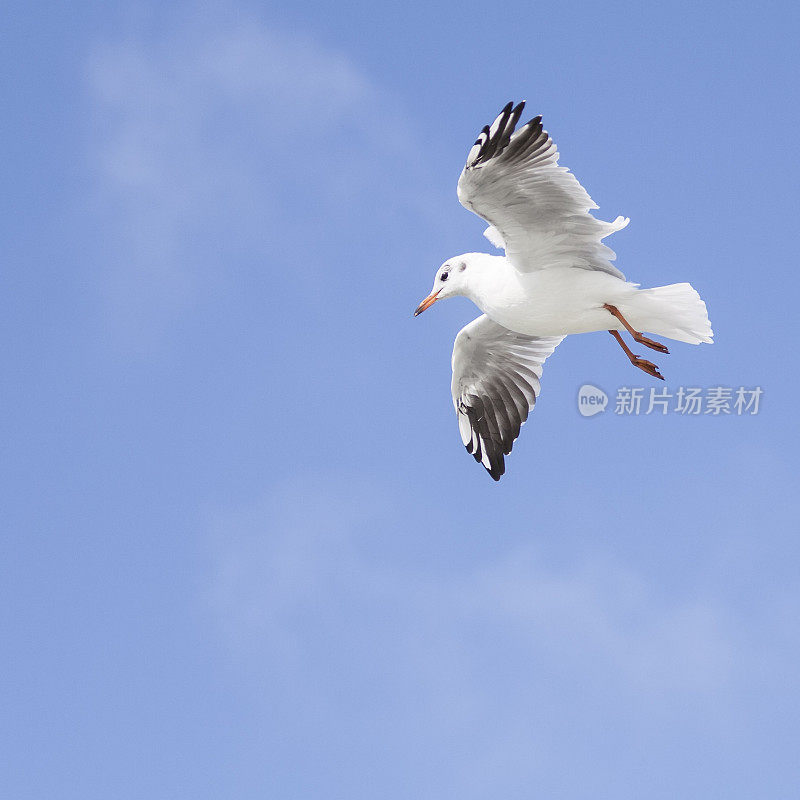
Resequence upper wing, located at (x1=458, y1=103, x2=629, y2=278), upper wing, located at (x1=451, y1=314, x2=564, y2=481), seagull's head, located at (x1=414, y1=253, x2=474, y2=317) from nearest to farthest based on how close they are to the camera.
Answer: upper wing, located at (x1=458, y1=103, x2=629, y2=278), seagull's head, located at (x1=414, y1=253, x2=474, y2=317), upper wing, located at (x1=451, y1=314, x2=564, y2=481)

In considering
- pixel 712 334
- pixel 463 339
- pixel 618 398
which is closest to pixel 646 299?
pixel 712 334

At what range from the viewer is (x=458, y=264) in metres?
8.35

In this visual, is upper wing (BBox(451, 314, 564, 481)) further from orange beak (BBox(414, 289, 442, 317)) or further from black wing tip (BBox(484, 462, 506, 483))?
orange beak (BBox(414, 289, 442, 317))

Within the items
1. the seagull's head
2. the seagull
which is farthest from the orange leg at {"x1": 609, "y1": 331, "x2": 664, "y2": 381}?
the seagull's head

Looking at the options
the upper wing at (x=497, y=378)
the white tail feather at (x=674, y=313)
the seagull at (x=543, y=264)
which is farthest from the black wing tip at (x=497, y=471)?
the white tail feather at (x=674, y=313)

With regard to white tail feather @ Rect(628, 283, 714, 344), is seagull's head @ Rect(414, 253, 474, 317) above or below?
above

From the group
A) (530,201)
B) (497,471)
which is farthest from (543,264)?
(497,471)

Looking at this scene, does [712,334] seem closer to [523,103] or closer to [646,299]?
[646,299]

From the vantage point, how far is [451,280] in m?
8.36

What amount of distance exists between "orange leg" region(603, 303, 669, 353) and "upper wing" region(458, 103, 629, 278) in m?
0.20

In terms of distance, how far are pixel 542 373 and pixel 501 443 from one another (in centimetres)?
56

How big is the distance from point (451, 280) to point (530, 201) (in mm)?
1079

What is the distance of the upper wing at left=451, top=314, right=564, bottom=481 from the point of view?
30.0ft

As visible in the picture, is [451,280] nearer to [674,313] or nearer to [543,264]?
[543,264]
